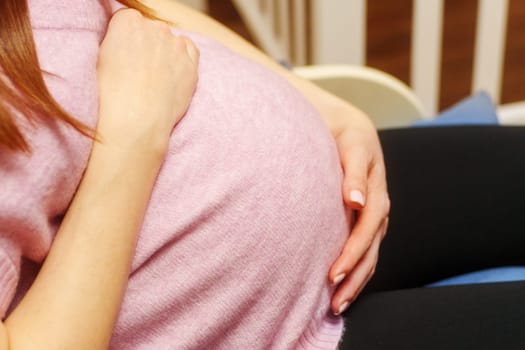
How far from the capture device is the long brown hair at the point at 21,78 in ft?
1.75

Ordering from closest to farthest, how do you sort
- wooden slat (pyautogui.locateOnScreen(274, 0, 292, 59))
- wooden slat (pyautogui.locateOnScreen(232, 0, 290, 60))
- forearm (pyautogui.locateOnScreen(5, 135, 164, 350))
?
1. forearm (pyautogui.locateOnScreen(5, 135, 164, 350))
2. wooden slat (pyautogui.locateOnScreen(274, 0, 292, 59))
3. wooden slat (pyautogui.locateOnScreen(232, 0, 290, 60))

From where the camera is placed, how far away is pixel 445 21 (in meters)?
2.11

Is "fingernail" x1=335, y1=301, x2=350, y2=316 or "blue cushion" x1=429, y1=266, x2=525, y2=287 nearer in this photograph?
"fingernail" x1=335, y1=301, x2=350, y2=316

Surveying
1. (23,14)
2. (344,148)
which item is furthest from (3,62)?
(344,148)

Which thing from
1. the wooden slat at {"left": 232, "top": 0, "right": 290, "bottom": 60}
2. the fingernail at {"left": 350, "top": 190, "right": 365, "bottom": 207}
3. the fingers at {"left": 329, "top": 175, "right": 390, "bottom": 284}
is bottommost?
the wooden slat at {"left": 232, "top": 0, "right": 290, "bottom": 60}

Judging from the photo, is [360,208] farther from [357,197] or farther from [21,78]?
[21,78]

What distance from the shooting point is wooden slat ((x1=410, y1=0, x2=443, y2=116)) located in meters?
1.32

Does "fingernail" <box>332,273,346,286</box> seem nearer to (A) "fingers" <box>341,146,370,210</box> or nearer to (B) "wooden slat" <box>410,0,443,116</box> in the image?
(A) "fingers" <box>341,146,370,210</box>

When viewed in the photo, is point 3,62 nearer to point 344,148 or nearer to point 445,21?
point 344,148

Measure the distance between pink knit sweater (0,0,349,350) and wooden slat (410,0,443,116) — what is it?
715 mm

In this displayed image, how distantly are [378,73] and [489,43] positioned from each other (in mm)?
290

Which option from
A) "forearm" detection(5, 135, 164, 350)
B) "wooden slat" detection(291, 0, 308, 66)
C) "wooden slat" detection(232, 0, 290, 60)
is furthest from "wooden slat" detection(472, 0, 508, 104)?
"forearm" detection(5, 135, 164, 350)

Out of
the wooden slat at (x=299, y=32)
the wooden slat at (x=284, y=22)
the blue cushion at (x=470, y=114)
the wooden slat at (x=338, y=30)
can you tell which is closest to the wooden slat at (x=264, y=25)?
the wooden slat at (x=284, y=22)

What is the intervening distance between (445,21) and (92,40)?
1.63 metres
